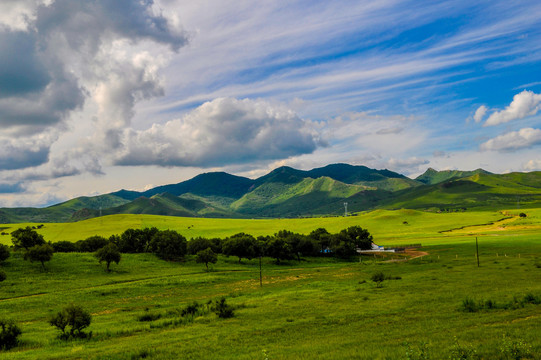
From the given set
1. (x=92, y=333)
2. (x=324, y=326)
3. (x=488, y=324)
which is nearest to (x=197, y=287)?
(x=92, y=333)

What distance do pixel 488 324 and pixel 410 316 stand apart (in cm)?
744

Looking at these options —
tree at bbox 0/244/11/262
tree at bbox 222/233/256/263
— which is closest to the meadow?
tree at bbox 0/244/11/262

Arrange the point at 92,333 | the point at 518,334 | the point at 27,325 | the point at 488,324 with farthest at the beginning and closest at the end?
the point at 27,325, the point at 92,333, the point at 488,324, the point at 518,334

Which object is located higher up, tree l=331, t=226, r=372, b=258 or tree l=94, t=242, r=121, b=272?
tree l=94, t=242, r=121, b=272

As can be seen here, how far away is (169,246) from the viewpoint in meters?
123

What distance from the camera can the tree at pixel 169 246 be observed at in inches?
4857

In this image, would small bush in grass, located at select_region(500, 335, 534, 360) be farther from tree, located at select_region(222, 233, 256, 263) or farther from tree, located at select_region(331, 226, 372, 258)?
tree, located at select_region(331, 226, 372, 258)

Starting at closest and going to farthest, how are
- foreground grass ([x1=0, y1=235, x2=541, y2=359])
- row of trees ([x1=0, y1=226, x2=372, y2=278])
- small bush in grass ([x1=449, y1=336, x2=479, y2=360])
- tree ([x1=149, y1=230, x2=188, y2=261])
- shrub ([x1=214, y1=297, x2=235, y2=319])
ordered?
small bush in grass ([x1=449, y1=336, x2=479, y2=360]), foreground grass ([x1=0, y1=235, x2=541, y2=359]), shrub ([x1=214, y1=297, x2=235, y2=319]), row of trees ([x1=0, y1=226, x2=372, y2=278]), tree ([x1=149, y1=230, x2=188, y2=261])

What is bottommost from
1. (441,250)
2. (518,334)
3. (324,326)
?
(441,250)

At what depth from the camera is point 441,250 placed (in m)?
127

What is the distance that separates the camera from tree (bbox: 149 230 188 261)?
12338 centimetres

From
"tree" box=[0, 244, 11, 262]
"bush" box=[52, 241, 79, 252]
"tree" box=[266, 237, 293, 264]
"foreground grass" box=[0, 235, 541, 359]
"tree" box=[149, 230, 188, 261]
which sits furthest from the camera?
"bush" box=[52, 241, 79, 252]

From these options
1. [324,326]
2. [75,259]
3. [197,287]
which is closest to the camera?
[324,326]

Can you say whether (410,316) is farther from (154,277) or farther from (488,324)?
(154,277)
